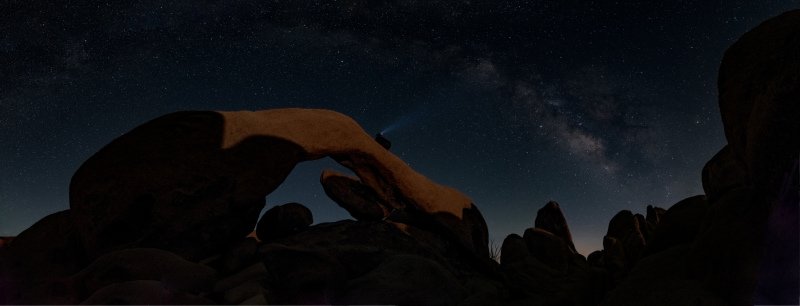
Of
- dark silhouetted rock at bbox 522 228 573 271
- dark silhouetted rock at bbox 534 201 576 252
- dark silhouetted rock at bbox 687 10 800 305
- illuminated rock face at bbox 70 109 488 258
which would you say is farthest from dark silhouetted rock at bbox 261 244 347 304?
dark silhouetted rock at bbox 534 201 576 252

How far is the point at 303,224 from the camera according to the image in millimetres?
8922

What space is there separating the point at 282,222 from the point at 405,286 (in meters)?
4.12

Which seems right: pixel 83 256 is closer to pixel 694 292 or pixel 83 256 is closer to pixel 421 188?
pixel 421 188

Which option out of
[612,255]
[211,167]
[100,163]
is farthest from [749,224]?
[100,163]

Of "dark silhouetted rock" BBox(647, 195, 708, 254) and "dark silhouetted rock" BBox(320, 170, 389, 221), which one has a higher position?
"dark silhouetted rock" BBox(320, 170, 389, 221)

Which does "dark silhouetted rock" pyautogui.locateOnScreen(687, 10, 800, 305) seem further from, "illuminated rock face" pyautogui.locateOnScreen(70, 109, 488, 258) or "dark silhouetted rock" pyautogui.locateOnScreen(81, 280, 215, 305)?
"illuminated rock face" pyautogui.locateOnScreen(70, 109, 488, 258)

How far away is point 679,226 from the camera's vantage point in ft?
15.6

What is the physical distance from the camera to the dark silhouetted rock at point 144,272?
5.30 metres

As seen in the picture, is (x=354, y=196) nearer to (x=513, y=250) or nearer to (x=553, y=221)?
(x=513, y=250)

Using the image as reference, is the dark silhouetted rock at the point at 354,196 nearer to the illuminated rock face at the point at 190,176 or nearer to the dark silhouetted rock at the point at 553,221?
the illuminated rock face at the point at 190,176

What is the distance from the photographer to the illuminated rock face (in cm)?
760

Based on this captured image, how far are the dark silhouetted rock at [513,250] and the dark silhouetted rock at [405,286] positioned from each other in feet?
12.4

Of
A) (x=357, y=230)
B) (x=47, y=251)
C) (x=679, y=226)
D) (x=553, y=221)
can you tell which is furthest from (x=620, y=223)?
(x=47, y=251)

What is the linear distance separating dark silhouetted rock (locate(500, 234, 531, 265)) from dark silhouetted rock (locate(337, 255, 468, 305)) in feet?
12.4
